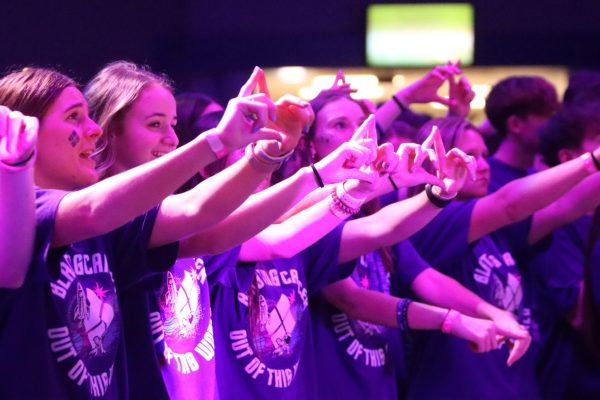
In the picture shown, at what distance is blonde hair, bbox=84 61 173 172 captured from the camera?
2.27 m

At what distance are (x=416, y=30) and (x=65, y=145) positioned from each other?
18.9ft

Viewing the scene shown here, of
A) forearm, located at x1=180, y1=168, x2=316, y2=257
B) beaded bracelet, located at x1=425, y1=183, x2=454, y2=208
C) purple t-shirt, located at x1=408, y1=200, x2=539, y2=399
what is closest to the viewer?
forearm, located at x1=180, y1=168, x2=316, y2=257

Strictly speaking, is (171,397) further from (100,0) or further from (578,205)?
(100,0)

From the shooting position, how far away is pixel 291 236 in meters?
2.40

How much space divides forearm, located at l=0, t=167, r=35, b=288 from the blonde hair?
545 millimetres

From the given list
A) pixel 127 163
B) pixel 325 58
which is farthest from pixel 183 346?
pixel 325 58

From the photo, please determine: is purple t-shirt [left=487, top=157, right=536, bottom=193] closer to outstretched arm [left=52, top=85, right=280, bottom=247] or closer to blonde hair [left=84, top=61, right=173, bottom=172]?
blonde hair [left=84, top=61, right=173, bottom=172]

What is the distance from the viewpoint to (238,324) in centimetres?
251

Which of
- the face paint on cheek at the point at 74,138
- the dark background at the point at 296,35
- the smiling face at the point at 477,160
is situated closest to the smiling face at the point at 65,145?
the face paint on cheek at the point at 74,138

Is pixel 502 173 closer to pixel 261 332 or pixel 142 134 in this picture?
pixel 261 332

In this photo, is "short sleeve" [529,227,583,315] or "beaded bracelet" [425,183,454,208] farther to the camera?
"short sleeve" [529,227,583,315]

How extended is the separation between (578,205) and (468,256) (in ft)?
1.30

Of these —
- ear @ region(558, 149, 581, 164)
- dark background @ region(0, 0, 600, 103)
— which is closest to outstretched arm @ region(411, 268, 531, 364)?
ear @ region(558, 149, 581, 164)

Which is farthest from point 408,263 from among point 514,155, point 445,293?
point 514,155
